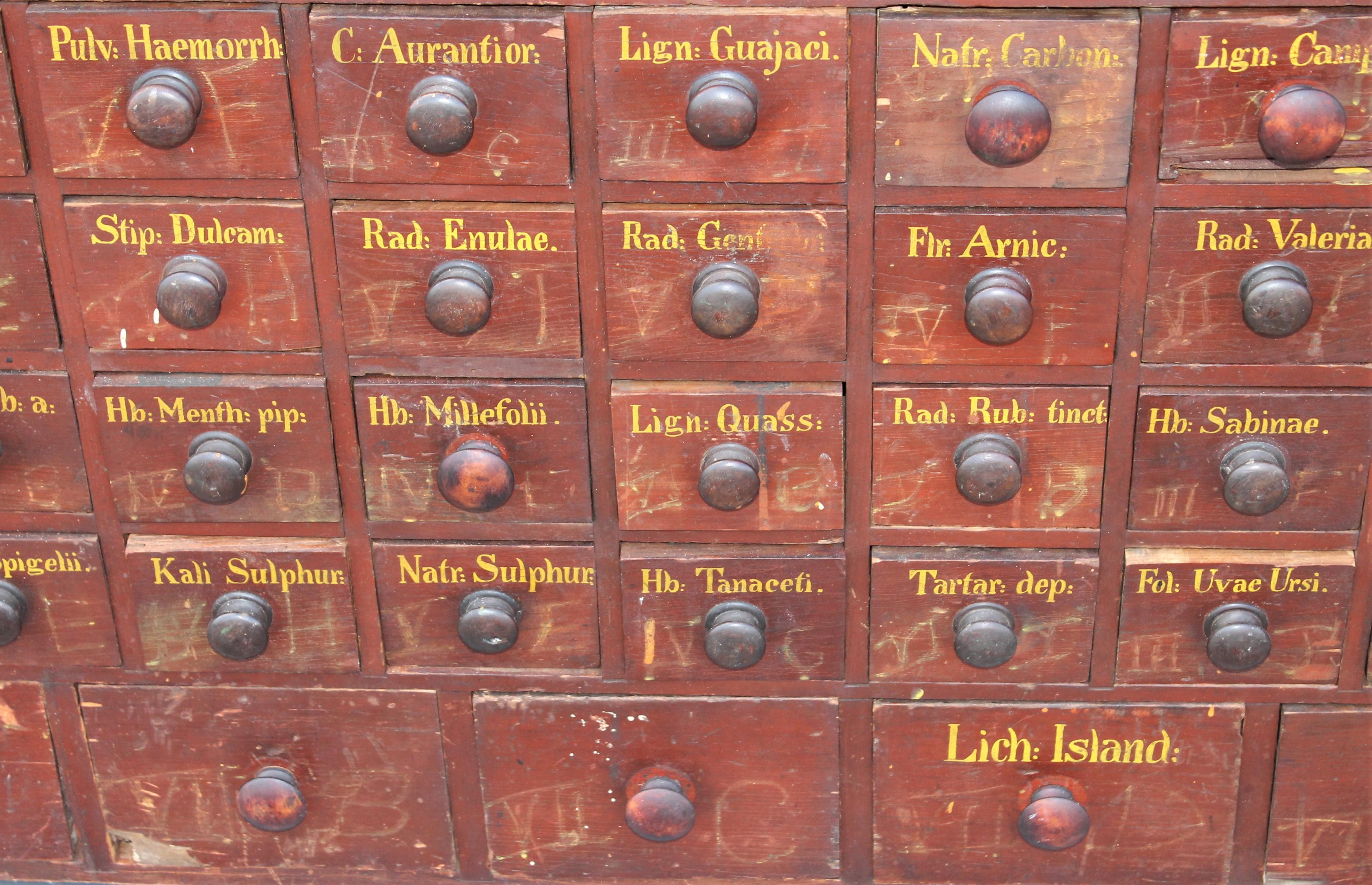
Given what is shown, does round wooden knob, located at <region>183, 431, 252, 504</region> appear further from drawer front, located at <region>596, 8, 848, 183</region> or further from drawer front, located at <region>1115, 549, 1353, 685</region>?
drawer front, located at <region>1115, 549, 1353, 685</region>

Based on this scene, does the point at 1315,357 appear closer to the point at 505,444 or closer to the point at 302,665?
the point at 505,444

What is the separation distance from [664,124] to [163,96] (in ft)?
2.32

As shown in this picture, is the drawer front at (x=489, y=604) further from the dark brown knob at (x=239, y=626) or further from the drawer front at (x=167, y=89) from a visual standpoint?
the drawer front at (x=167, y=89)

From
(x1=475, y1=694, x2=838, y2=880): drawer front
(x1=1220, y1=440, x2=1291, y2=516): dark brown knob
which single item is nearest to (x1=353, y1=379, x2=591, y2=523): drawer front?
(x1=475, y1=694, x2=838, y2=880): drawer front

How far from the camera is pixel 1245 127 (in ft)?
5.51

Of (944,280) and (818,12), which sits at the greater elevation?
(818,12)

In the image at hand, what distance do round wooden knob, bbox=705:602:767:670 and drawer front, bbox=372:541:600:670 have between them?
0.71 feet

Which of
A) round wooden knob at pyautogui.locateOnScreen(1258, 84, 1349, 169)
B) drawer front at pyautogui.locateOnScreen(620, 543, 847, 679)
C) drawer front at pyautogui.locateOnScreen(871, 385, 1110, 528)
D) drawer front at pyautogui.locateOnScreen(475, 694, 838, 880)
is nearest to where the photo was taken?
round wooden knob at pyautogui.locateOnScreen(1258, 84, 1349, 169)

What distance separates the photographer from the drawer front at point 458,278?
1771mm

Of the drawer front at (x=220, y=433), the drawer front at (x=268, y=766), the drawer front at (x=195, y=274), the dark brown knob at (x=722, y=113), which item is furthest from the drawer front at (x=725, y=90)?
the drawer front at (x=268, y=766)

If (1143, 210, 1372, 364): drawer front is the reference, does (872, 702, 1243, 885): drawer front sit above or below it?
below

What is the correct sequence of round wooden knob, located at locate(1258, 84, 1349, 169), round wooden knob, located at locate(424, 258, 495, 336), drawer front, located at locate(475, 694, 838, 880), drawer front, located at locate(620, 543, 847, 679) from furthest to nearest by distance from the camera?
drawer front, located at locate(475, 694, 838, 880) → drawer front, located at locate(620, 543, 847, 679) → round wooden knob, located at locate(424, 258, 495, 336) → round wooden knob, located at locate(1258, 84, 1349, 169)

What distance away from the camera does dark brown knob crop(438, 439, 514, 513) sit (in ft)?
5.90

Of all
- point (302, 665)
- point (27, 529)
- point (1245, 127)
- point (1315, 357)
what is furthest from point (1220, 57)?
point (27, 529)
